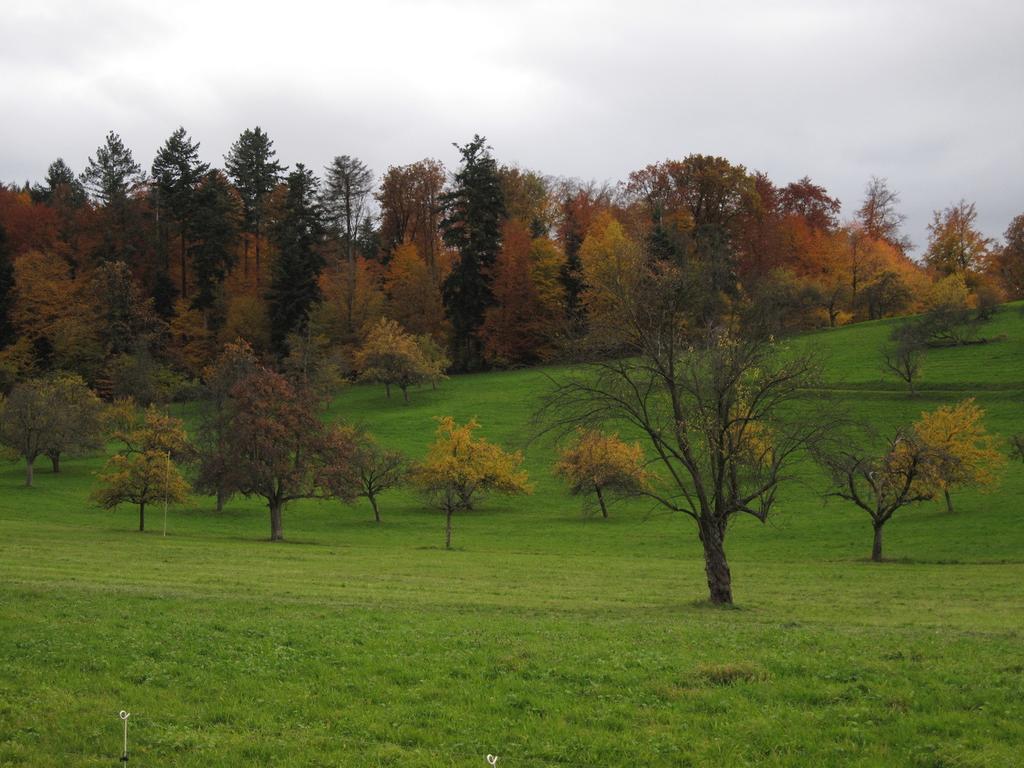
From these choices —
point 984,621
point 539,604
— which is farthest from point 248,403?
point 984,621

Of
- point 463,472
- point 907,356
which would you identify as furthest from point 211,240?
point 907,356

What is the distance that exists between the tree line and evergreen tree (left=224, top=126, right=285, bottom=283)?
0.18 meters

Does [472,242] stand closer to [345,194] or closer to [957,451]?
[345,194]

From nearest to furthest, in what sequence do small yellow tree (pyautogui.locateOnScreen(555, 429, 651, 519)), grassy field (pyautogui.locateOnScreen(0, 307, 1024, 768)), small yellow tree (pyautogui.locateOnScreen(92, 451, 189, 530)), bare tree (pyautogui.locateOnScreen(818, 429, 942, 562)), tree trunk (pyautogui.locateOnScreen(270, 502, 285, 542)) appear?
1. grassy field (pyautogui.locateOnScreen(0, 307, 1024, 768))
2. bare tree (pyautogui.locateOnScreen(818, 429, 942, 562))
3. tree trunk (pyautogui.locateOnScreen(270, 502, 285, 542))
4. small yellow tree (pyautogui.locateOnScreen(92, 451, 189, 530))
5. small yellow tree (pyautogui.locateOnScreen(555, 429, 651, 519))

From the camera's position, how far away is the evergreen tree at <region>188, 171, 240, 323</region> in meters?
96.2

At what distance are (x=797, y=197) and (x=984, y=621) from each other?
9921 cm

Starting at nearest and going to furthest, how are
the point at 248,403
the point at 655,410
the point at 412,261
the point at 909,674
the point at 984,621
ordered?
the point at 909,674 → the point at 984,621 → the point at 655,410 → the point at 248,403 → the point at 412,261

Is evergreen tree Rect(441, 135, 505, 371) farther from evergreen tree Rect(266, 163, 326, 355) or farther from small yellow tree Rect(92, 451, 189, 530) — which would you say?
small yellow tree Rect(92, 451, 189, 530)

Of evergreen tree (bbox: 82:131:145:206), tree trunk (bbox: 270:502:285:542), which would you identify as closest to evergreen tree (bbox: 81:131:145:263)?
evergreen tree (bbox: 82:131:145:206)

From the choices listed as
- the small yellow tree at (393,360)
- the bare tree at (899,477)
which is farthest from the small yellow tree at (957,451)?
the small yellow tree at (393,360)

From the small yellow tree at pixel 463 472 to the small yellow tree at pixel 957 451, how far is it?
2202cm

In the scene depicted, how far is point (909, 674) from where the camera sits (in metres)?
10.7

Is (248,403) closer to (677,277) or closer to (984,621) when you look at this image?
(677,277)

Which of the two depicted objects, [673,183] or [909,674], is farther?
[673,183]
